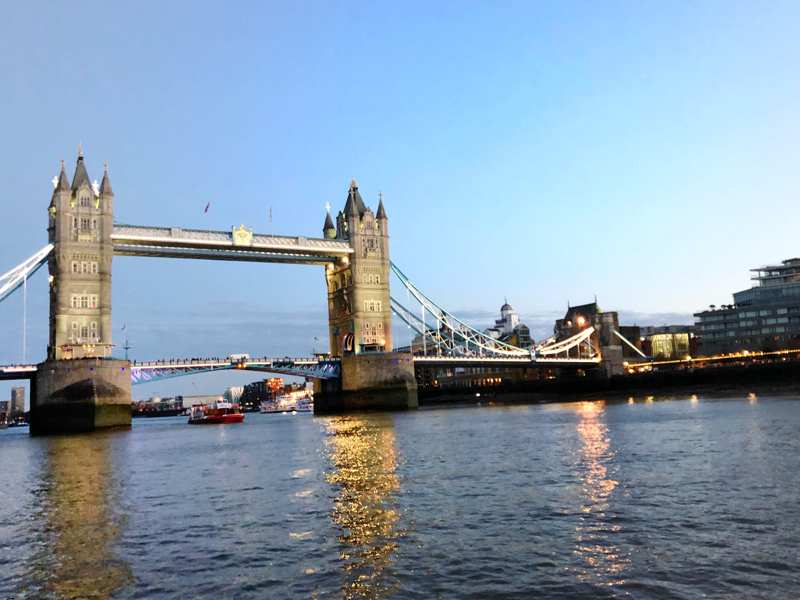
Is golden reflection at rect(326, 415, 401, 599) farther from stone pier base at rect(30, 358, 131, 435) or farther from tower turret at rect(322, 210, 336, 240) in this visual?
Result: tower turret at rect(322, 210, 336, 240)

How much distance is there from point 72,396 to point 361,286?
129ft

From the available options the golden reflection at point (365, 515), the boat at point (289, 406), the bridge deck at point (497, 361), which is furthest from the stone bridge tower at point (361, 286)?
the boat at point (289, 406)

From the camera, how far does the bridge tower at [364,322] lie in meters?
91.1

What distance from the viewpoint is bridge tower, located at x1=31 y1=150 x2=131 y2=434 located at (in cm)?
6650

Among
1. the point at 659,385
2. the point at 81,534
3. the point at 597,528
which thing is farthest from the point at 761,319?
the point at 81,534

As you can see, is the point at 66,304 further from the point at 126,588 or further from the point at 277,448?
the point at 126,588

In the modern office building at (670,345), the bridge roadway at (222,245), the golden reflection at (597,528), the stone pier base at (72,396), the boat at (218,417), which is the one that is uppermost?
the bridge roadway at (222,245)

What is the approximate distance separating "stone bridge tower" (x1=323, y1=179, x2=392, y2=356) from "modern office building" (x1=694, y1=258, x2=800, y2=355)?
76.2 m

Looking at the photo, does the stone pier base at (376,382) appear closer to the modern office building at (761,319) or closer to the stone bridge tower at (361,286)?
the stone bridge tower at (361,286)

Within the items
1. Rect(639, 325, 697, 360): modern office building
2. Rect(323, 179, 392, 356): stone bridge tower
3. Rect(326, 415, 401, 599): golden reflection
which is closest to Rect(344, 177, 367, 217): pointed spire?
Rect(323, 179, 392, 356): stone bridge tower

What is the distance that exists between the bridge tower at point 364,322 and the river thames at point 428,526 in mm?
58570

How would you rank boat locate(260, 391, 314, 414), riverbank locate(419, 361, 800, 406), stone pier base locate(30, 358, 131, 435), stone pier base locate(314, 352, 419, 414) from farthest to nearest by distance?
1. boat locate(260, 391, 314, 414)
2. riverbank locate(419, 361, 800, 406)
3. stone pier base locate(314, 352, 419, 414)
4. stone pier base locate(30, 358, 131, 435)

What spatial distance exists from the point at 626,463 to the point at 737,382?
86.0m

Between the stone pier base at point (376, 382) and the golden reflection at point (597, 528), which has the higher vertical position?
the stone pier base at point (376, 382)
